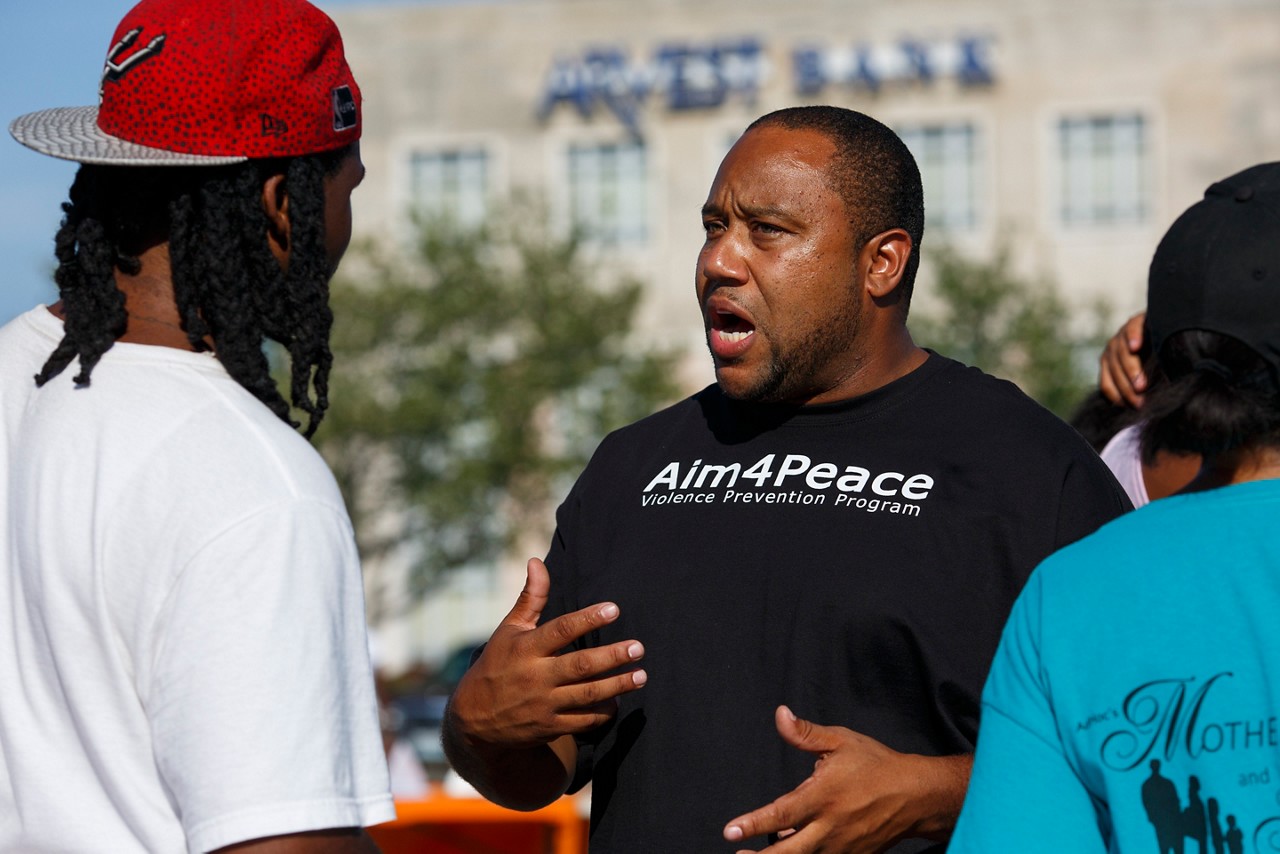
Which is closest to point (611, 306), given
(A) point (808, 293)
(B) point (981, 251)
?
(B) point (981, 251)

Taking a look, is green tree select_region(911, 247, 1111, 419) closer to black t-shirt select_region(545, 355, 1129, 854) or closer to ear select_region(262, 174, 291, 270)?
black t-shirt select_region(545, 355, 1129, 854)

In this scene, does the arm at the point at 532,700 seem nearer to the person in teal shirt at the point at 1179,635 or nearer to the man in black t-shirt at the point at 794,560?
the man in black t-shirt at the point at 794,560

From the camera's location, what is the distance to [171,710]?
2.02 m

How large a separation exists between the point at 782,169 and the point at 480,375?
2182cm

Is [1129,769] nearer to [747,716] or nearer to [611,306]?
[747,716]

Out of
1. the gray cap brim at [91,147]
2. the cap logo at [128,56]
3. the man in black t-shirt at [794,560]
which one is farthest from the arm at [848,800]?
the cap logo at [128,56]

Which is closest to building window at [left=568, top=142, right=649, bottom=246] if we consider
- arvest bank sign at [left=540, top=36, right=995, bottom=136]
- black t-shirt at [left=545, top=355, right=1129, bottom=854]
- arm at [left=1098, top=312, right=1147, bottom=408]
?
arvest bank sign at [left=540, top=36, right=995, bottom=136]

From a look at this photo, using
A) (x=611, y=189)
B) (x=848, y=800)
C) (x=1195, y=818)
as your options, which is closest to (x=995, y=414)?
(x=848, y=800)

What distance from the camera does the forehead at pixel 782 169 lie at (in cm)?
325

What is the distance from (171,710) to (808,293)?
1643mm

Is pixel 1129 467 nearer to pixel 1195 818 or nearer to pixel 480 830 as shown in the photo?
pixel 1195 818

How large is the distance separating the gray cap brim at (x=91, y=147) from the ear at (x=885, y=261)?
1441 millimetres

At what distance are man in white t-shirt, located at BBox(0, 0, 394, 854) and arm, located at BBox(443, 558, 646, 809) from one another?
631mm

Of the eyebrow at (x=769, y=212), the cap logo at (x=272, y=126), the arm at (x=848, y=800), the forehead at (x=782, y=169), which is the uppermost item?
the cap logo at (x=272, y=126)
